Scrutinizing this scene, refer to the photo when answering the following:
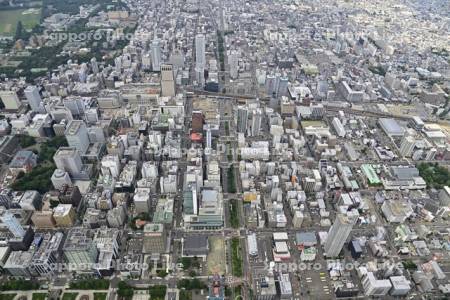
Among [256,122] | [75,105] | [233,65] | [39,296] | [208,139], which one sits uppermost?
[233,65]

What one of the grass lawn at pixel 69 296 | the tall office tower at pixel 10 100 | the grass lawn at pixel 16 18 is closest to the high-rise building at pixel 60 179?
the grass lawn at pixel 69 296

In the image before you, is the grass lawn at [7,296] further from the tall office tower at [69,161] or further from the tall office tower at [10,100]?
the tall office tower at [10,100]

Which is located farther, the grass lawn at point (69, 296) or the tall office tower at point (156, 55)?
the tall office tower at point (156, 55)

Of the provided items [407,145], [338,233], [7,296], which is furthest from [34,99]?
[407,145]

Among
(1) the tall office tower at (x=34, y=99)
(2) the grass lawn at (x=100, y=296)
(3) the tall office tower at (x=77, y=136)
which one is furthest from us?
(1) the tall office tower at (x=34, y=99)

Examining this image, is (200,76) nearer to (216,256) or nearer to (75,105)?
(75,105)

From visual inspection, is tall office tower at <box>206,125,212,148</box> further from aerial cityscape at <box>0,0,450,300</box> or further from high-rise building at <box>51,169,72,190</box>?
high-rise building at <box>51,169,72,190</box>
